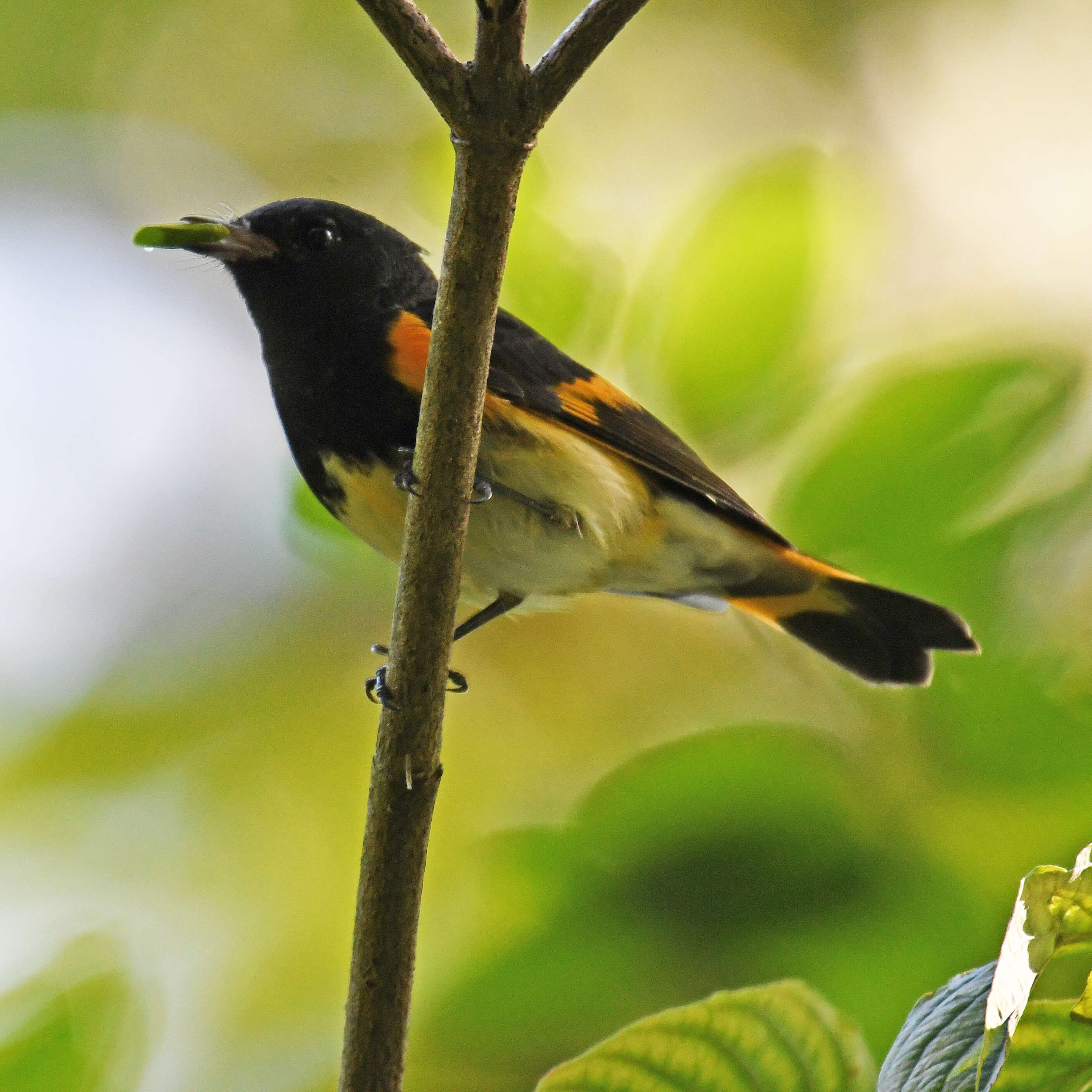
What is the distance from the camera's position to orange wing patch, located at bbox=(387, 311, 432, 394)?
1564mm

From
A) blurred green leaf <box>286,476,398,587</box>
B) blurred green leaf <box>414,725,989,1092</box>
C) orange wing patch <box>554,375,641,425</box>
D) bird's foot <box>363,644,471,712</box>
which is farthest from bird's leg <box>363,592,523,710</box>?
orange wing patch <box>554,375,641,425</box>

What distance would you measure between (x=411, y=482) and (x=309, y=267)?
818mm

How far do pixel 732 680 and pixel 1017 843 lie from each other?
66 cm

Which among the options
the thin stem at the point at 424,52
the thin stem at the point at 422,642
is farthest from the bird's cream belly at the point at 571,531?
the thin stem at the point at 424,52

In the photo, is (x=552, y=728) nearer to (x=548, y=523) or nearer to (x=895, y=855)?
(x=548, y=523)

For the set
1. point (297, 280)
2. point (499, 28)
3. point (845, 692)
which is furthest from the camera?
point (297, 280)

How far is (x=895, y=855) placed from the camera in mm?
1037

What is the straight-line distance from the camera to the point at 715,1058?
0.74 meters

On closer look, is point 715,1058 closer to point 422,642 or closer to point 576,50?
point 422,642

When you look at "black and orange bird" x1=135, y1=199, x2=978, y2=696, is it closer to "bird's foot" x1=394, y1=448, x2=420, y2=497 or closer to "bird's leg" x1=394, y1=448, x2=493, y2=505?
"bird's leg" x1=394, y1=448, x2=493, y2=505

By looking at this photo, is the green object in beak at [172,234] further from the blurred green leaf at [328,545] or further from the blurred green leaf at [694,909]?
the blurred green leaf at [328,545]

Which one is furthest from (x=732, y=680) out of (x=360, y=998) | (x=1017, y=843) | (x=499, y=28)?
(x=499, y=28)

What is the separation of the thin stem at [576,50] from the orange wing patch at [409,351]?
2.41ft

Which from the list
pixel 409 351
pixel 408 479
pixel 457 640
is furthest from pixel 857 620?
pixel 408 479
